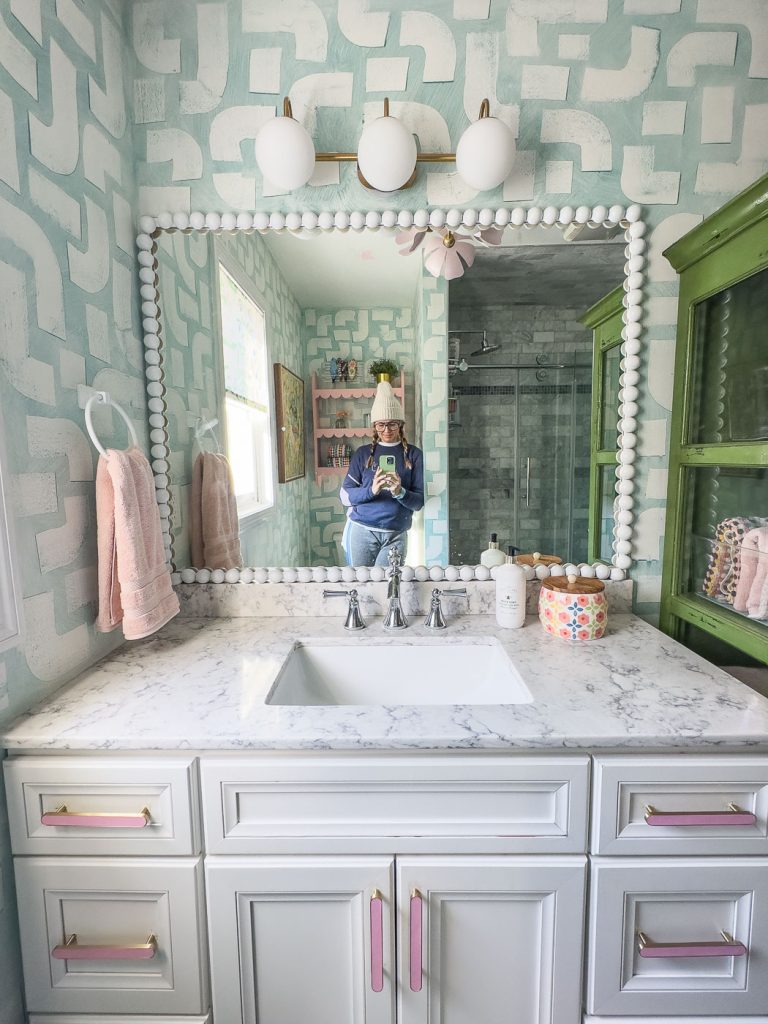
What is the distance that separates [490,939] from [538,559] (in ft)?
2.70

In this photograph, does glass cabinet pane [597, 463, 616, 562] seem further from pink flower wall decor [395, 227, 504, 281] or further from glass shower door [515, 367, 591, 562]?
pink flower wall decor [395, 227, 504, 281]

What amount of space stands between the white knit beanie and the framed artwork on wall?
0.20 m

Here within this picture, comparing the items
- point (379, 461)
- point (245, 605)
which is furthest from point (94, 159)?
point (245, 605)

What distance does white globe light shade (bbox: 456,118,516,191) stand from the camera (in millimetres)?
1130

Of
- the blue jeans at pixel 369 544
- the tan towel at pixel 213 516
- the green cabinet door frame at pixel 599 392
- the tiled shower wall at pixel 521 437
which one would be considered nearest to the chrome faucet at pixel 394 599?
the blue jeans at pixel 369 544

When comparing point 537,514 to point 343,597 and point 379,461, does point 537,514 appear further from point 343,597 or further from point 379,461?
point 343,597

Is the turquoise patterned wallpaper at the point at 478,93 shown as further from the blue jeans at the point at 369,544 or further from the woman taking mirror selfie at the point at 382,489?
the blue jeans at the point at 369,544

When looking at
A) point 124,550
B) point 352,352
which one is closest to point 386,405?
point 352,352

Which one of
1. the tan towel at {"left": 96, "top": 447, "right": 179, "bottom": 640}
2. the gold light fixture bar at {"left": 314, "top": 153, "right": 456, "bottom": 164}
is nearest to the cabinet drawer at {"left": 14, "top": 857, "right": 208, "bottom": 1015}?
the tan towel at {"left": 96, "top": 447, "right": 179, "bottom": 640}

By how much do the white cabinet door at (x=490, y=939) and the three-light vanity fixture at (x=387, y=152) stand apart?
4.69 ft

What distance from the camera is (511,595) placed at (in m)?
1.26

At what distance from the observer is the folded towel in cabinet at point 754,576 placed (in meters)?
1.05

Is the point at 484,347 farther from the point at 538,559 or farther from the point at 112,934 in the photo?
the point at 112,934

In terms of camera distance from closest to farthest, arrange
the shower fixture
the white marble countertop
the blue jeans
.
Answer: the white marble countertop, the shower fixture, the blue jeans
